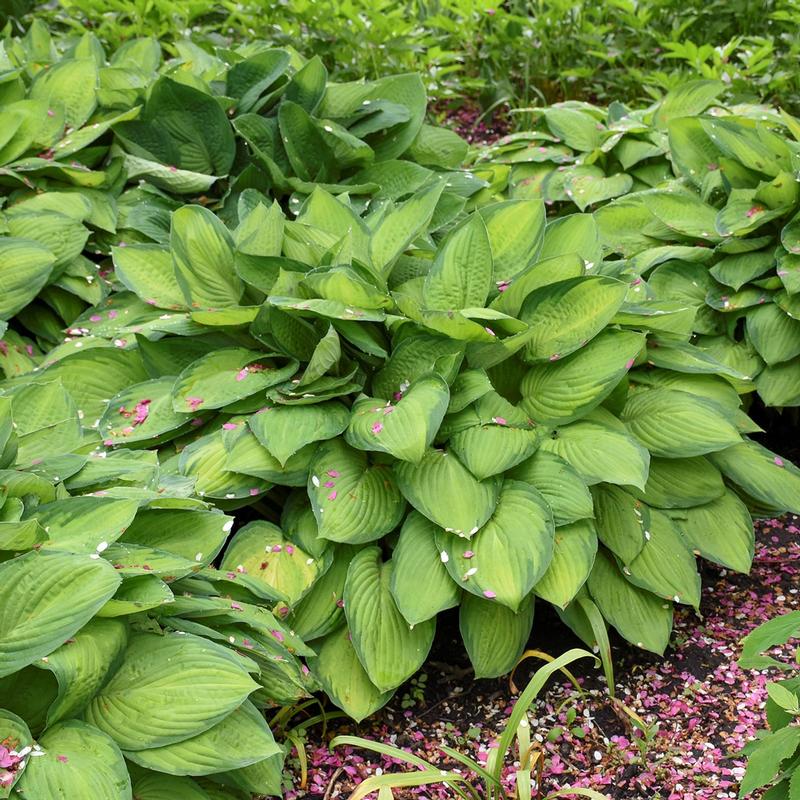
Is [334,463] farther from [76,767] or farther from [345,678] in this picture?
[76,767]

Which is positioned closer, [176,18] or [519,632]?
[519,632]

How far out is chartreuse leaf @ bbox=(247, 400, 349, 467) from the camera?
2.74 meters

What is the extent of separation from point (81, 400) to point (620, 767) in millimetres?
1830

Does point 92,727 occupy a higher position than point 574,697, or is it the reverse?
point 92,727

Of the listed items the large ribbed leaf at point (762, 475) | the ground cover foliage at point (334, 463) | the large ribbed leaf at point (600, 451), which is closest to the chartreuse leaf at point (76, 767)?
the ground cover foliage at point (334, 463)

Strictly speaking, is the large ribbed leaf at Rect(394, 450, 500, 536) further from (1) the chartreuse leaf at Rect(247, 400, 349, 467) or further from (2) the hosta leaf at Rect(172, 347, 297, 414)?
(2) the hosta leaf at Rect(172, 347, 297, 414)

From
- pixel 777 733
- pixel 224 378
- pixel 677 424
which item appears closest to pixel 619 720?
pixel 677 424

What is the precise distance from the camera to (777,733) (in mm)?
1908

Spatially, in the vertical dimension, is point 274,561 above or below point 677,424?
below

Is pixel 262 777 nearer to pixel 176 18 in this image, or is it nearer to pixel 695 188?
pixel 695 188

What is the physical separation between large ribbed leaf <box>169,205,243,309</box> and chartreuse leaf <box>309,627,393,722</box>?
1038 millimetres

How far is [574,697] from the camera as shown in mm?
2828

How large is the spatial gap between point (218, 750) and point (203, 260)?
1.61m

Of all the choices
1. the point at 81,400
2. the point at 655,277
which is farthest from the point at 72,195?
the point at 655,277
